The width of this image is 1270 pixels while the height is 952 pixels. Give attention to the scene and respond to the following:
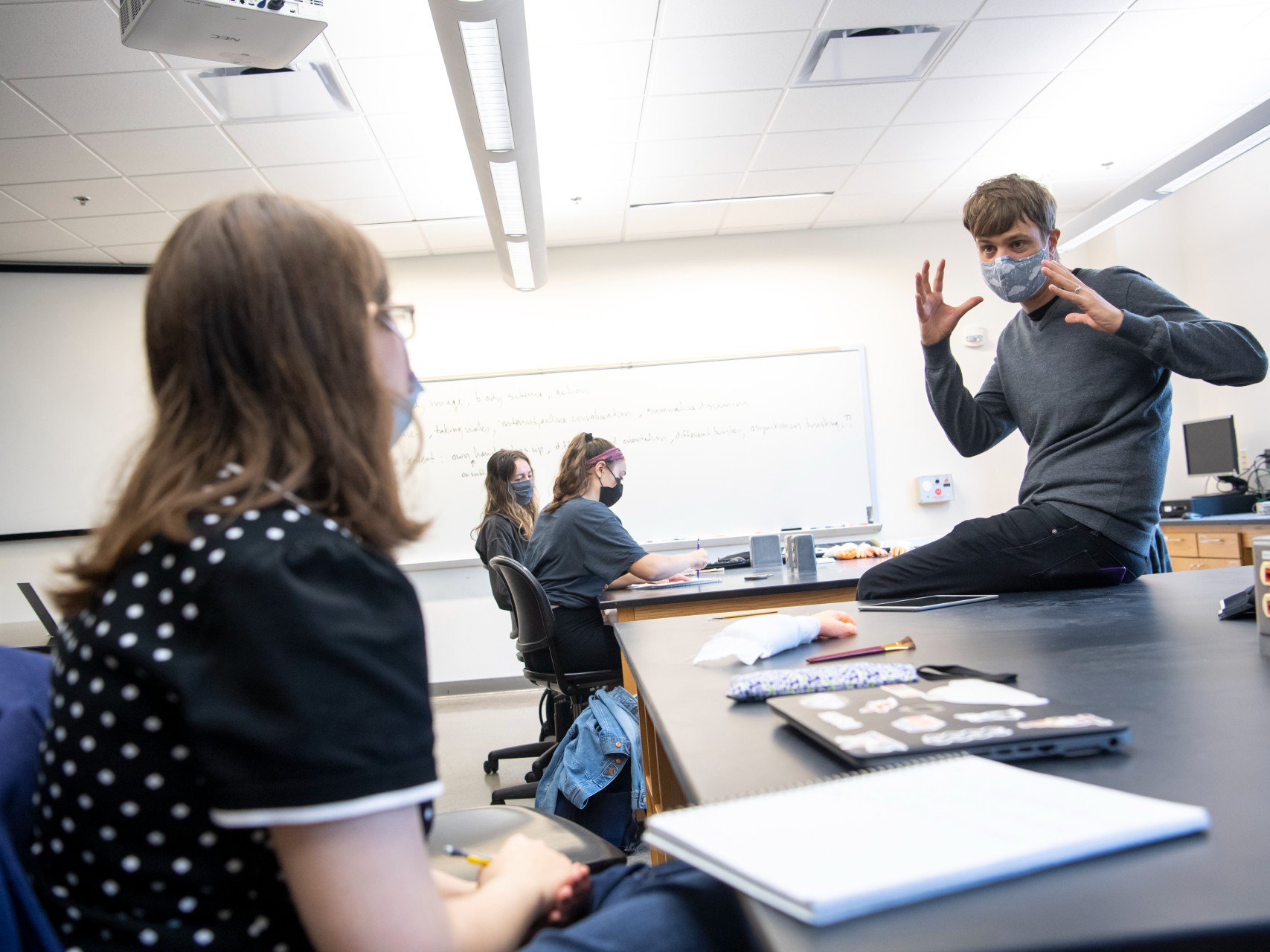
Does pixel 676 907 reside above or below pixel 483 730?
above

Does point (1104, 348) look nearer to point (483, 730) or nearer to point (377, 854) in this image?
point (377, 854)

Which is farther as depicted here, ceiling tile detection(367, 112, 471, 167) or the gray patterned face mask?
ceiling tile detection(367, 112, 471, 167)

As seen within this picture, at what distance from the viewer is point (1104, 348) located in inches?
66.5

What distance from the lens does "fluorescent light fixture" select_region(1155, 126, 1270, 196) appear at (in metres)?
3.31

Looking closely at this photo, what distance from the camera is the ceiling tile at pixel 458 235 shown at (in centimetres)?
479

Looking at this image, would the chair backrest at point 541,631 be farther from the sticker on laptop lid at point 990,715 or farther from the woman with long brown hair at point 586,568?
the sticker on laptop lid at point 990,715

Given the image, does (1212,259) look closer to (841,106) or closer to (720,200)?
(841,106)

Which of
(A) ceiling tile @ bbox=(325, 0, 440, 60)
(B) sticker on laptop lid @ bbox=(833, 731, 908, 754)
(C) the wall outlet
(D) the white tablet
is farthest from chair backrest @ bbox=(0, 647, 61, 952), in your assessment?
(C) the wall outlet

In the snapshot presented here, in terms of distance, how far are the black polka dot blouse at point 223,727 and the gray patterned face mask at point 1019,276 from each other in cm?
163

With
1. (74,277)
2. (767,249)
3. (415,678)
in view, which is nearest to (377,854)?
(415,678)

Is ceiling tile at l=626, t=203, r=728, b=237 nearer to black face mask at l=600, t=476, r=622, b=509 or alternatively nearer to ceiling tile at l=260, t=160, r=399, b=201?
ceiling tile at l=260, t=160, r=399, b=201

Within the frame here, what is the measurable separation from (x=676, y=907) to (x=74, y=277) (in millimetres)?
5701

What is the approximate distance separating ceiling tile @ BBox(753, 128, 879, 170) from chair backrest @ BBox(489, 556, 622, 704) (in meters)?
2.50

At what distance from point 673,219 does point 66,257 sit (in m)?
3.49
